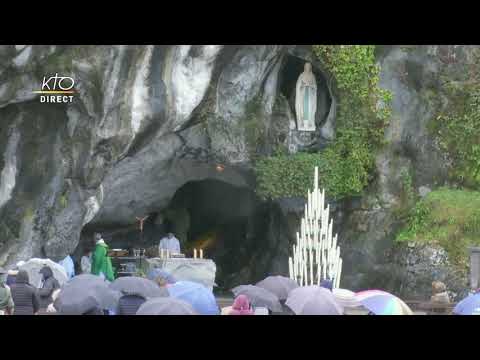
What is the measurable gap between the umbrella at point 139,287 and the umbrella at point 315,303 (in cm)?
159

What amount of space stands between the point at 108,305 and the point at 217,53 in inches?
417

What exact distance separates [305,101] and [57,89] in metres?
6.30

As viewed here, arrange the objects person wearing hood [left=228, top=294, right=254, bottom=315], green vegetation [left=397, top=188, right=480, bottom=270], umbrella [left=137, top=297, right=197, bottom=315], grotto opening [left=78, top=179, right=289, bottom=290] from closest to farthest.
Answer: umbrella [left=137, top=297, right=197, bottom=315]
person wearing hood [left=228, top=294, right=254, bottom=315]
green vegetation [left=397, top=188, right=480, bottom=270]
grotto opening [left=78, top=179, right=289, bottom=290]

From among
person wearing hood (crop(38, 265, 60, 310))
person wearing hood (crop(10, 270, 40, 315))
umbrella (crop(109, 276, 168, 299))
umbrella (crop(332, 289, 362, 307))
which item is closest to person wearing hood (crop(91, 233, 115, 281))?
person wearing hood (crop(38, 265, 60, 310))

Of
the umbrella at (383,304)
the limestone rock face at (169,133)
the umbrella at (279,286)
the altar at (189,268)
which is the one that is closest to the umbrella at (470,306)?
the umbrella at (383,304)

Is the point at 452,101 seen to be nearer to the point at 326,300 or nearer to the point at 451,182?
the point at 451,182

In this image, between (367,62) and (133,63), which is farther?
(367,62)

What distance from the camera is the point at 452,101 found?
2169 cm

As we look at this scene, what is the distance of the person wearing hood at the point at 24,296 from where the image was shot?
11258 mm

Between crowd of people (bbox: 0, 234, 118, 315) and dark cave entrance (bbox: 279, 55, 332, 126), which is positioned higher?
dark cave entrance (bbox: 279, 55, 332, 126)

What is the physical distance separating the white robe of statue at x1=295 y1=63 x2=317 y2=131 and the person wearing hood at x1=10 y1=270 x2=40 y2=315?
12.4 meters

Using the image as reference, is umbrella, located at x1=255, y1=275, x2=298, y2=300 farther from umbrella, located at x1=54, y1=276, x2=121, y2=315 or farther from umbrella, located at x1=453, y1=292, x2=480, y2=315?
umbrella, located at x1=54, y1=276, x2=121, y2=315

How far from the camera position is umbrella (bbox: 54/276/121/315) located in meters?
10.2

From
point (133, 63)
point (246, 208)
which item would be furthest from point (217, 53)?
point (246, 208)
